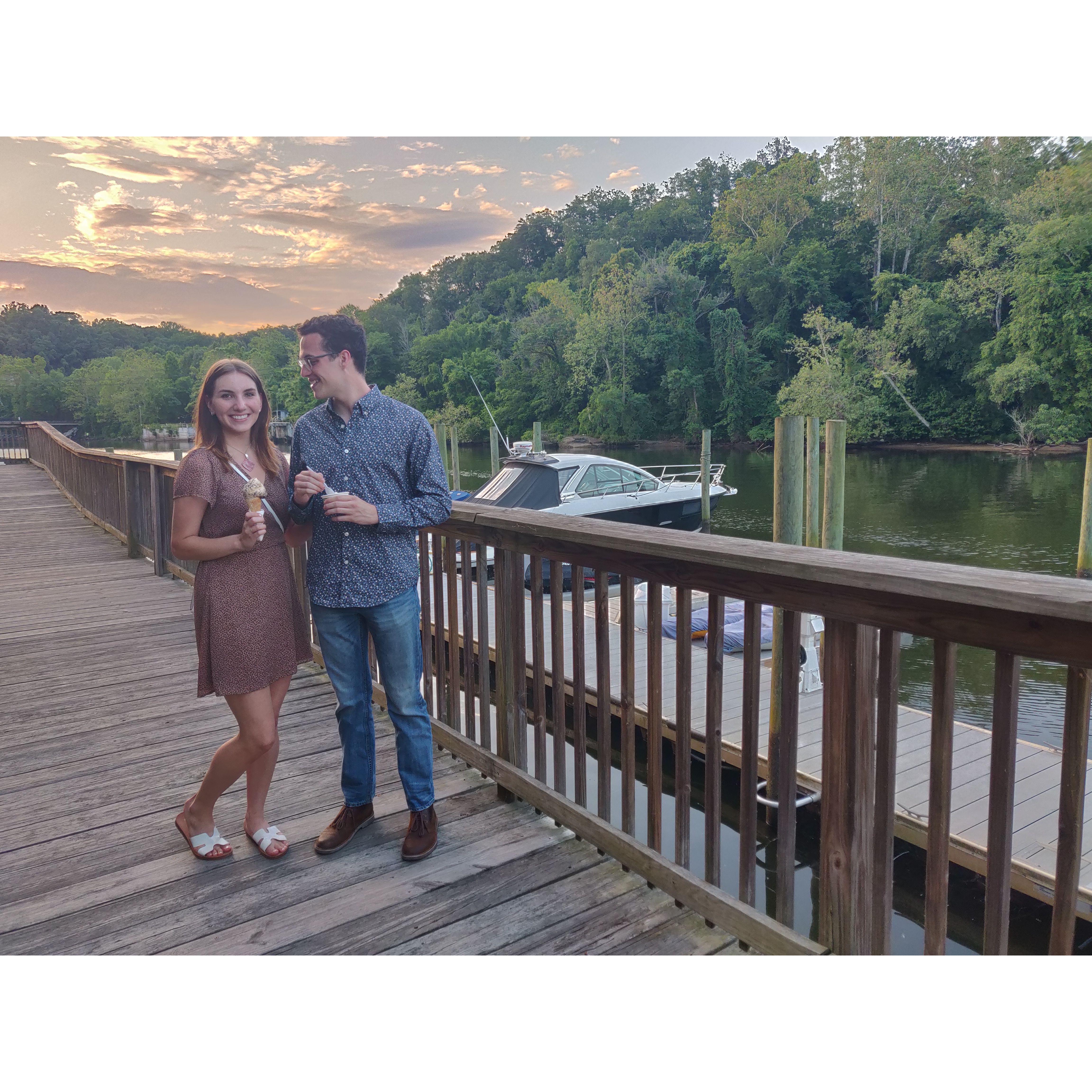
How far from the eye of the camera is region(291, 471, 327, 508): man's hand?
194 centimetres

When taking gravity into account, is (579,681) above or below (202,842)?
above

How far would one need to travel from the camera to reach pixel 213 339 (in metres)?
8.99

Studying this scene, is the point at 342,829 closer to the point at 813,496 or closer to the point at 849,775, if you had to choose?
the point at 849,775

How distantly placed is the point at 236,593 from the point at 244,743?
34 cm

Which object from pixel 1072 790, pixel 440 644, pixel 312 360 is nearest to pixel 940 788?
pixel 1072 790

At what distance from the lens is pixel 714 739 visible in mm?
1895

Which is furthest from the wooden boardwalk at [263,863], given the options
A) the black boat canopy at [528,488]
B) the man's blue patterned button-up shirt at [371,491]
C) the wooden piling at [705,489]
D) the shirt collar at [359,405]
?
the wooden piling at [705,489]

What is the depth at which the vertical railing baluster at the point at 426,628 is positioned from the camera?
2.88 meters

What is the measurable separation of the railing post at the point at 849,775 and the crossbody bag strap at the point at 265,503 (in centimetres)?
118

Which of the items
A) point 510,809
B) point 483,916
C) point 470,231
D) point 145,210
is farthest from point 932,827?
point 470,231

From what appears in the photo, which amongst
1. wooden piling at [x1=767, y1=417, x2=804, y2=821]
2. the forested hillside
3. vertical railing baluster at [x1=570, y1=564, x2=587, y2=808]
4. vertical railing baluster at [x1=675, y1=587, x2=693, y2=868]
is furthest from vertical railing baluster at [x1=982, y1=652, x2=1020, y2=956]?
the forested hillside

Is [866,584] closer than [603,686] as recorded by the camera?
Yes

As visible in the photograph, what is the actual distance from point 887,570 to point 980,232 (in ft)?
118

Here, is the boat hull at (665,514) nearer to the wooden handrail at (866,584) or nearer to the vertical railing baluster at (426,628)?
the vertical railing baluster at (426,628)
